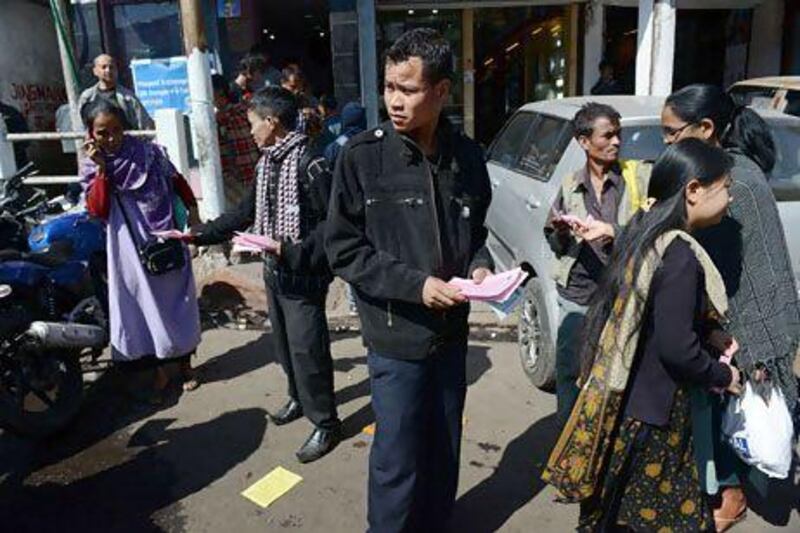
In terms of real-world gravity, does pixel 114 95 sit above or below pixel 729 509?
above

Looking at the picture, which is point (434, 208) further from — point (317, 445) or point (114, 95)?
point (114, 95)

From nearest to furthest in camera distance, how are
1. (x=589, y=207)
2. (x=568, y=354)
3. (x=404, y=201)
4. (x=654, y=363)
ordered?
1. (x=654, y=363)
2. (x=404, y=201)
3. (x=589, y=207)
4. (x=568, y=354)

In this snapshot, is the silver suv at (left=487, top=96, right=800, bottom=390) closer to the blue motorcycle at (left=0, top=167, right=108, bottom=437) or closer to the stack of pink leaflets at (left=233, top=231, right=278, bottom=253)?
the stack of pink leaflets at (left=233, top=231, right=278, bottom=253)

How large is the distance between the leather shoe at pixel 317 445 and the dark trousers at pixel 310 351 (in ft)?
0.14

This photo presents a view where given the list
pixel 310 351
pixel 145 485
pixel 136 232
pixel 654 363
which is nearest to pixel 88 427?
pixel 145 485

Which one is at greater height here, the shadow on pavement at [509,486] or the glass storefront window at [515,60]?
the glass storefront window at [515,60]

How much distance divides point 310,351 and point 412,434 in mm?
1072

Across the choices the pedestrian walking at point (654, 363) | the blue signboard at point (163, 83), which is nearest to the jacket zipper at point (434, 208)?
the pedestrian walking at point (654, 363)

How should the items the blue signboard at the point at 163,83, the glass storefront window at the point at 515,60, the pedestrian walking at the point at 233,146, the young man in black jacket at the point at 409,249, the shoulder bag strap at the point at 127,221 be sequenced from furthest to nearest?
the glass storefront window at the point at 515,60, the blue signboard at the point at 163,83, the pedestrian walking at the point at 233,146, the shoulder bag strap at the point at 127,221, the young man in black jacket at the point at 409,249

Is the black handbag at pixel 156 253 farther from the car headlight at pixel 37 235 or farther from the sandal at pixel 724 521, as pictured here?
the sandal at pixel 724 521

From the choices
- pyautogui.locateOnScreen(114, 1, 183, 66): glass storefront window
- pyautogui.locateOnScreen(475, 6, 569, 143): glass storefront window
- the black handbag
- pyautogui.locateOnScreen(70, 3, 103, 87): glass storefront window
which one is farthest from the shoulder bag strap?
pyautogui.locateOnScreen(475, 6, 569, 143): glass storefront window

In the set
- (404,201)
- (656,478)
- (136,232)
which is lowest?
(656,478)

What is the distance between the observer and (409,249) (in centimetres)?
227

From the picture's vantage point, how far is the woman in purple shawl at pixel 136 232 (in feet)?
11.6
